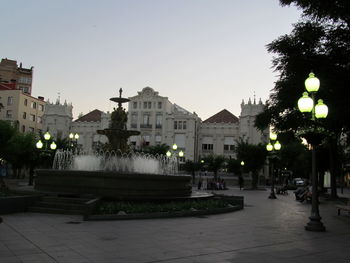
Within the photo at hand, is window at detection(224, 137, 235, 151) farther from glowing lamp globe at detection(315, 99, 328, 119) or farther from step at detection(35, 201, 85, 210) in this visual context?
glowing lamp globe at detection(315, 99, 328, 119)

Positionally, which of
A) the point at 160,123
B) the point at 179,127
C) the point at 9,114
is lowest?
the point at 179,127

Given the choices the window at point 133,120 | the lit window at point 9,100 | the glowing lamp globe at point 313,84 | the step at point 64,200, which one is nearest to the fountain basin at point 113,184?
the step at point 64,200

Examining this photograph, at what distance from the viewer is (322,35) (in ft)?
69.3

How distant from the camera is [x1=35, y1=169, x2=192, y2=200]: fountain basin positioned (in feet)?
47.0

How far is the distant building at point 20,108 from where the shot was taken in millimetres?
74562

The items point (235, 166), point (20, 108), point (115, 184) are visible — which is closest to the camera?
point (115, 184)

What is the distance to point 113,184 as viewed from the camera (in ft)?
47.1

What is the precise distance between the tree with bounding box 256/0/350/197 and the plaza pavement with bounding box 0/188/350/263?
8236 millimetres

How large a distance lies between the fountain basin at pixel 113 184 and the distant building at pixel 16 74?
8159 centimetres

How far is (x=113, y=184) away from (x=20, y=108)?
221 feet

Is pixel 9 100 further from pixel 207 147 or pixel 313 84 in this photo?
pixel 313 84

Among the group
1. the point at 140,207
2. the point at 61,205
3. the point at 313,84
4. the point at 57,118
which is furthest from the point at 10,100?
the point at 313,84

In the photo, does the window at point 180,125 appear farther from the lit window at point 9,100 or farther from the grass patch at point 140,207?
the grass patch at point 140,207

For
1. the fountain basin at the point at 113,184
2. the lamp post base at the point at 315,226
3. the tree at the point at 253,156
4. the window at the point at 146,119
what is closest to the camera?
the lamp post base at the point at 315,226
